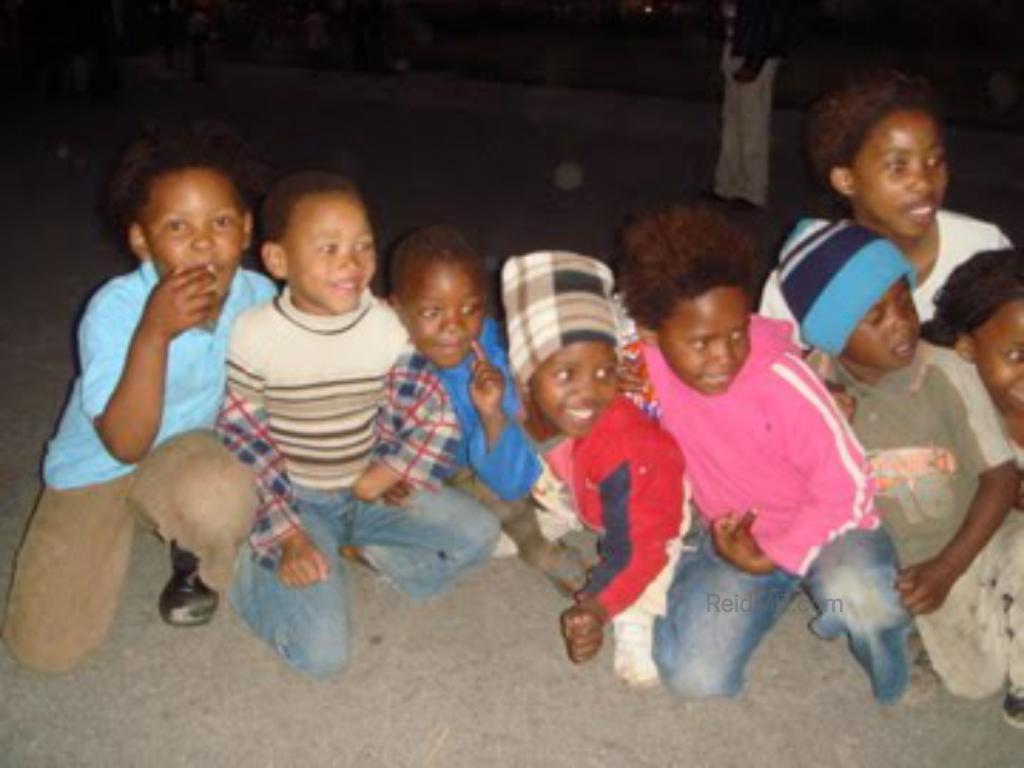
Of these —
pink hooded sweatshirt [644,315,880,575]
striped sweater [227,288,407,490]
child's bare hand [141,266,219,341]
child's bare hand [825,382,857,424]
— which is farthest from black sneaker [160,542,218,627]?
child's bare hand [825,382,857,424]

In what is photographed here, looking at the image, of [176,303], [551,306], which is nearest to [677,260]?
[551,306]

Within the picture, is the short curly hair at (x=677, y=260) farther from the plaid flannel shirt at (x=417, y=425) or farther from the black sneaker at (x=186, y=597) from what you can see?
the black sneaker at (x=186, y=597)

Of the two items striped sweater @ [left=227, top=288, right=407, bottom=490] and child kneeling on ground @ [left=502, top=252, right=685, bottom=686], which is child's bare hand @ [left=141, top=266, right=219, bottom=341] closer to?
striped sweater @ [left=227, top=288, right=407, bottom=490]

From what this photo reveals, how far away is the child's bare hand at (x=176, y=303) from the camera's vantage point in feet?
7.89

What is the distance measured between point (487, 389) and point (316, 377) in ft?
1.61

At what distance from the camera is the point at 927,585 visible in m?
2.48

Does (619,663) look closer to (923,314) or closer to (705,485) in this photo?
(705,485)

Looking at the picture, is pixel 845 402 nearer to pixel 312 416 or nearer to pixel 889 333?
pixel 889 333

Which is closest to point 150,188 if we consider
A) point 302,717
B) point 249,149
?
point 249,149

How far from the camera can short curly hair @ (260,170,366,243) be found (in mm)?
2557

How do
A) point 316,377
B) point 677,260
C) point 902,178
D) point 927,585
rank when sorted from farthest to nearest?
point 902,178, point 316,377, point 927,585, point 677,260

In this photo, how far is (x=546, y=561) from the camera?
10.1ft

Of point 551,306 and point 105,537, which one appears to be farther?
point 105,537

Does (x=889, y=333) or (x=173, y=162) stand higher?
(x=173, y=162)
